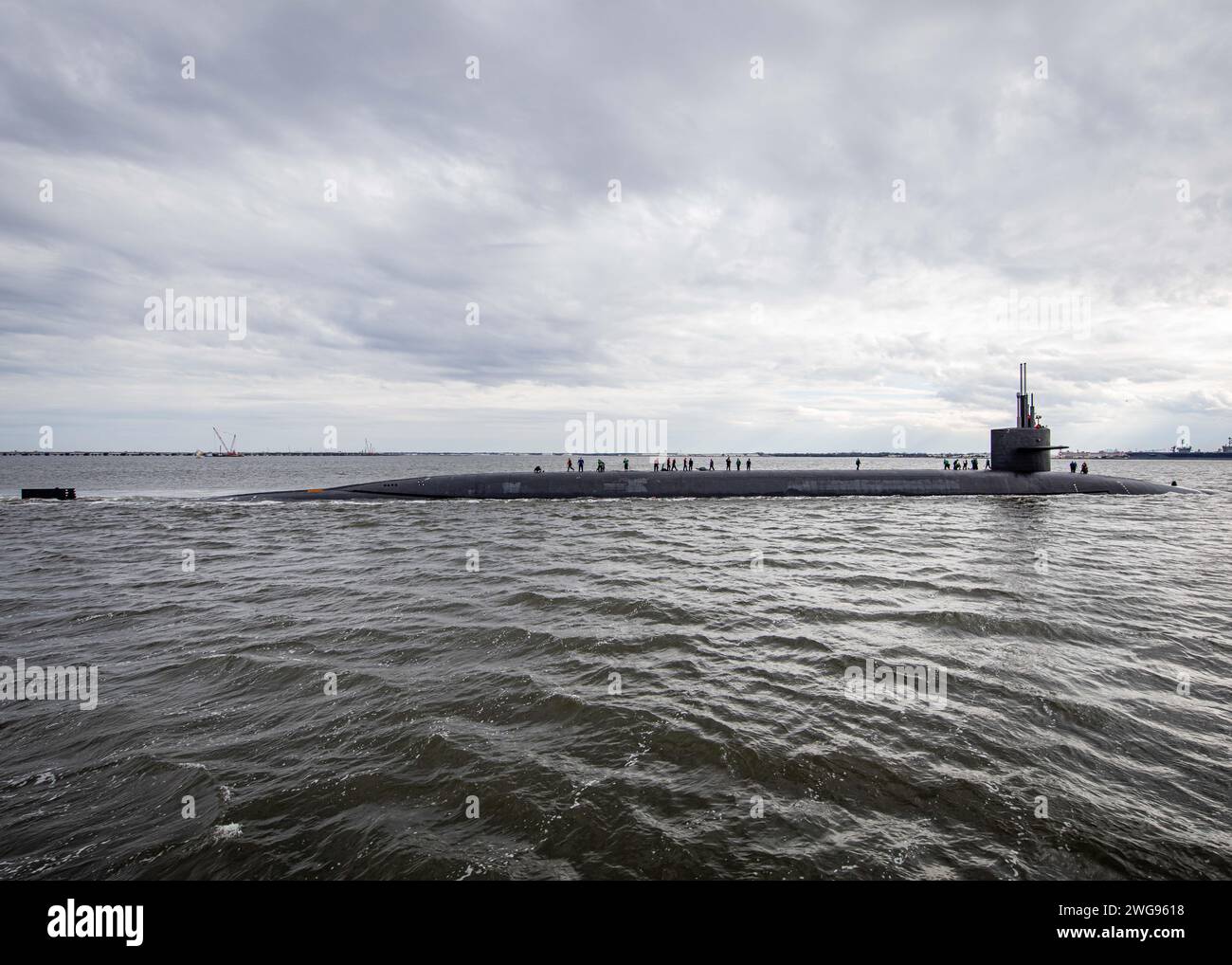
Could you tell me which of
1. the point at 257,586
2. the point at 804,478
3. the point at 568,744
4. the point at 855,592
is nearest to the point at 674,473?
the point at 804,478

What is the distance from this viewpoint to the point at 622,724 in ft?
22.5

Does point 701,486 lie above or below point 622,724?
above

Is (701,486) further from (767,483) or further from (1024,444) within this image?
(1024,444)

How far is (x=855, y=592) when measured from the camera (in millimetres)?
12664

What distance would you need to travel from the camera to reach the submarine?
34.0m

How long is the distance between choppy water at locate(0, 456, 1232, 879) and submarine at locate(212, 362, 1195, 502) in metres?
19.0

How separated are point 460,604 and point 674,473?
2623 cm

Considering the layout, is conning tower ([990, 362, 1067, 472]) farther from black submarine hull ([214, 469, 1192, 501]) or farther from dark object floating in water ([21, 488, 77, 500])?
dark object floating in water ([21, 488, 77, 500])

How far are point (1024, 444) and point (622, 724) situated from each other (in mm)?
37510

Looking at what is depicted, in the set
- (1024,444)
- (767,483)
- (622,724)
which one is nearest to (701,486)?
(767,483)

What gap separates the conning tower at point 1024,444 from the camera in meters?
33.1

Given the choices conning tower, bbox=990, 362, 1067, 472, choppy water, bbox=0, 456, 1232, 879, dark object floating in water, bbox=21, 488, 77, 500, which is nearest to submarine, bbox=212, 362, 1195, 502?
conning tower, bbox=990, 362, 1067, 472

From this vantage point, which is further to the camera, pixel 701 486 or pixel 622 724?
pixel 701 486

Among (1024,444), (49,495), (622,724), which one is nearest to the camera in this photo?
(622,724)
